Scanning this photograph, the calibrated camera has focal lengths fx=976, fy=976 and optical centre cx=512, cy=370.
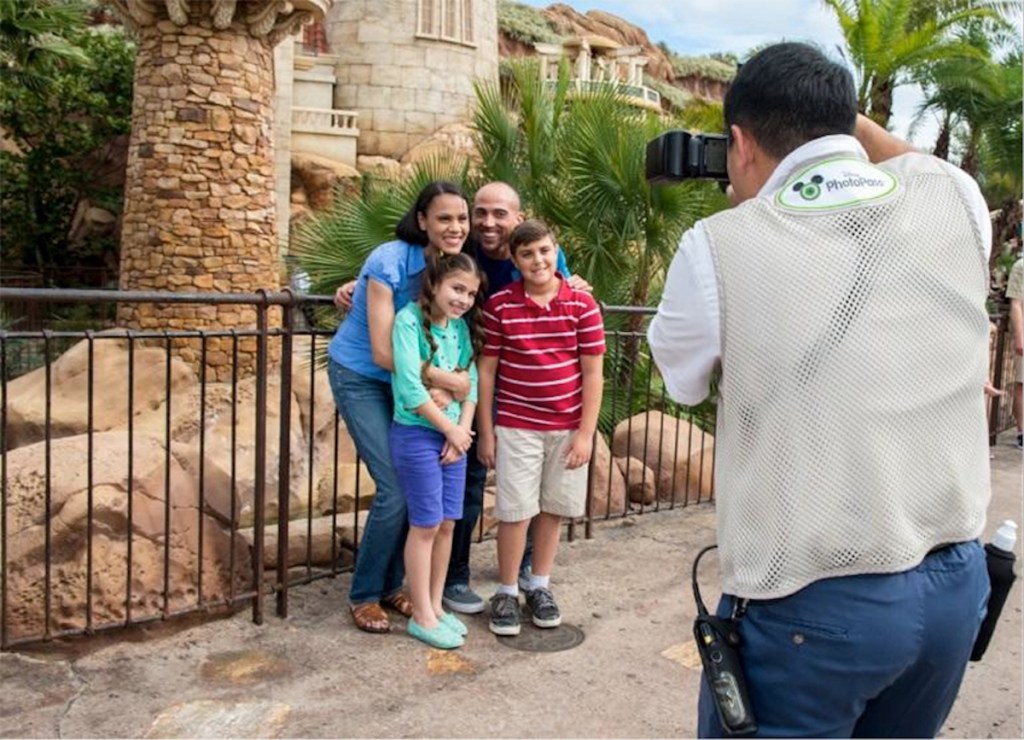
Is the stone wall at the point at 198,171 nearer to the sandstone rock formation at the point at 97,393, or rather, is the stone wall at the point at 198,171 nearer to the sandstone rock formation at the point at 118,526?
the sandstone rock formation at the point at 97,393

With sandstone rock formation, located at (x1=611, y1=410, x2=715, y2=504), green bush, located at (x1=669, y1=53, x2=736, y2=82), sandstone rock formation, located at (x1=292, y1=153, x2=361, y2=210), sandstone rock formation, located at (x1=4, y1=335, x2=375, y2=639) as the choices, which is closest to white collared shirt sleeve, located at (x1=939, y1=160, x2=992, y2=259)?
sandstone rock formation, located at (x1=4, y1=335, x2=375, y2=639)

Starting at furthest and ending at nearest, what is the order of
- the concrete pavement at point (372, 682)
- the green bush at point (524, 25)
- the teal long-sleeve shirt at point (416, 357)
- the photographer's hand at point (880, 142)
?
the green bush at point (524, 25)
the teal long-sleeve shirt at point (416, 357)
the concrete pavement at point (372, 682)
the photographer's hand at point (880, 142)

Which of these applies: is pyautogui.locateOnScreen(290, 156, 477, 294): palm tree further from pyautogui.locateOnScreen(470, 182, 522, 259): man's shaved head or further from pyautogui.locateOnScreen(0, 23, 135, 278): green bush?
pyautogui.locateOnScreen(0, 23, 135, 278): green bush

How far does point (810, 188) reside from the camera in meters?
A: 1.54

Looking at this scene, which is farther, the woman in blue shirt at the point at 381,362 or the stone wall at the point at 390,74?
the stone wall at the point at 390,74

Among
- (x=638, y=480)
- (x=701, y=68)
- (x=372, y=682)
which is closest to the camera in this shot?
(x=372, y=682)

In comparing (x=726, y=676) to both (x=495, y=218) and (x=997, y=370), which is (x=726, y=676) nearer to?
(x=495, y=218)

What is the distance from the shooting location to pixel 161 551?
12.5ft

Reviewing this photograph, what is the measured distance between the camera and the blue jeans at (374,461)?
142 inches

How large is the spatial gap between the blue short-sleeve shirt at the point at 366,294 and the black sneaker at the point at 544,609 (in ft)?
3.42

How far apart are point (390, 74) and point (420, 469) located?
22642 mm

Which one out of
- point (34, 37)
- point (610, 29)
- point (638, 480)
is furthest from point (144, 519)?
point (610, 29)

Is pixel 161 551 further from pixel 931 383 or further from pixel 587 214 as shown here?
pixel 587 214

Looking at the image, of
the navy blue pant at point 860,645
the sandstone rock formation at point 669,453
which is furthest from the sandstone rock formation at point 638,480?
the navy blue pant at point 860,645
